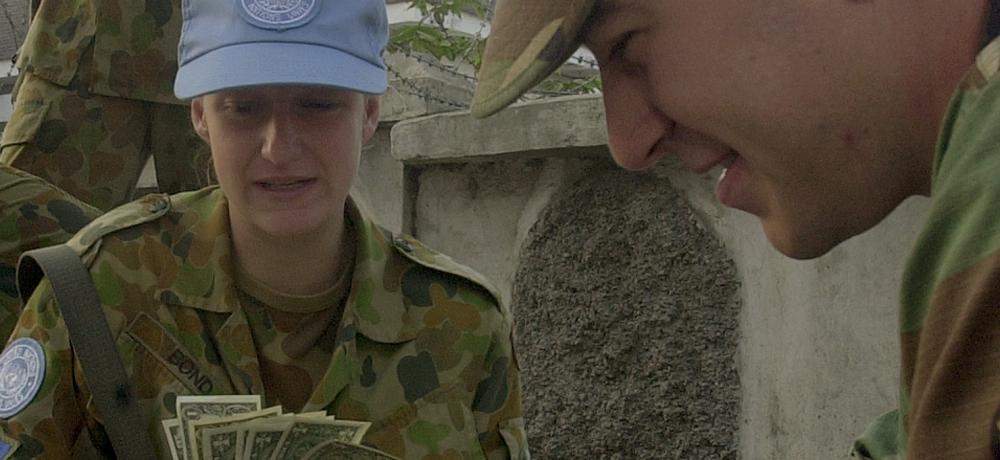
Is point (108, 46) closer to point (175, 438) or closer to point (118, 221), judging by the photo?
point (118, 221)

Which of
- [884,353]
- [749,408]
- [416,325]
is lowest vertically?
[749,408]

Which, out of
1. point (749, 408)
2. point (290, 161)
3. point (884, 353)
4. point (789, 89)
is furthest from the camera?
point (749, 408)

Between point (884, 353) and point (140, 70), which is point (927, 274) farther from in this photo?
point (140, 70)

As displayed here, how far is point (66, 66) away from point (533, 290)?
1.26 meters

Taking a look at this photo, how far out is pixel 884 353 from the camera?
2.53m

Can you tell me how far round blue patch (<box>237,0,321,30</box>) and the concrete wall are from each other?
3.23ft

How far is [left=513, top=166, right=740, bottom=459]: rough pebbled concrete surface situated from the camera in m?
2.86

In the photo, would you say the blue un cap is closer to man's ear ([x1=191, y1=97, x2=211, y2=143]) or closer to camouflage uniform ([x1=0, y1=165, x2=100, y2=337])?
man's ear ([x1=191, y1=97, x2=211, y2=143])

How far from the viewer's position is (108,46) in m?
3.31

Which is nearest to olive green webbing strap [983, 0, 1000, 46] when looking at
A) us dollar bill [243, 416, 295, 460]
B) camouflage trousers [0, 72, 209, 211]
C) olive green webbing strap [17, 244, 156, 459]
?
us dollar bill [243, 416, 295, 460]

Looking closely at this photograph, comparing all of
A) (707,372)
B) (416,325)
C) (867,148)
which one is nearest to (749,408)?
(707,372)

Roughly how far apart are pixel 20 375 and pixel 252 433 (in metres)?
0.42

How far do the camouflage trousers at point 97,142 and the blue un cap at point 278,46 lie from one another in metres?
1.11

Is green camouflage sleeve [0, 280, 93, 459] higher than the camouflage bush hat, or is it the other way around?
the camouflage bush hat
